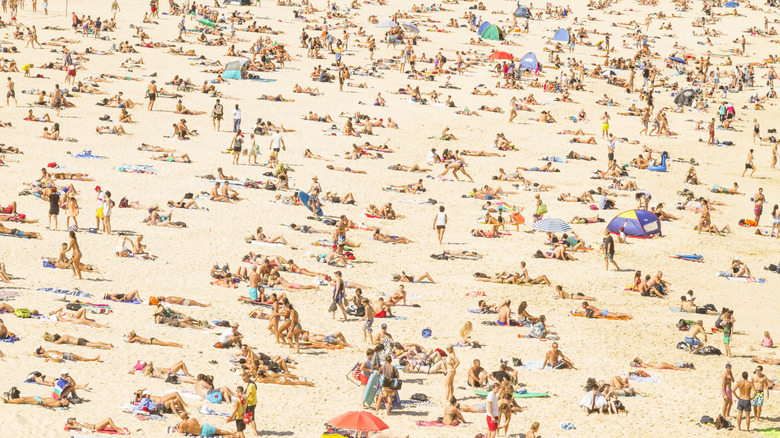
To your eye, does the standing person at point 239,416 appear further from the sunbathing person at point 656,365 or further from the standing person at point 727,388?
the sunbathing person at point 656,365

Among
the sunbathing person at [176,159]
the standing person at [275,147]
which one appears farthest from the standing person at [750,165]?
the sunbathing person at [176,159]

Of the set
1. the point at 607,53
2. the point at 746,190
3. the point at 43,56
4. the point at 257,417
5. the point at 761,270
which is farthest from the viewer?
the point at 607,53

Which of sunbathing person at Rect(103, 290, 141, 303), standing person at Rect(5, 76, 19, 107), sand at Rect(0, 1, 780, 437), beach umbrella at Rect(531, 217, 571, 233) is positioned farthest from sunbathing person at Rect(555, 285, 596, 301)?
standing person at Rect(5, 76, 19, 107)

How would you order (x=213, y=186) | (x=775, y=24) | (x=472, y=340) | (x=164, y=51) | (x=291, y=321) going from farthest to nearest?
(x=775, y=24), (x=164, y=51), (x=213, y=186), (x=472, y=340), (x=291, y=321)

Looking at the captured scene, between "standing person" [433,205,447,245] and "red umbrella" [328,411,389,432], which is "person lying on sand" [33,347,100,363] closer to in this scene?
"red umbrella" [328,411,389,432]

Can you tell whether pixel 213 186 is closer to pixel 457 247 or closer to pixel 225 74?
pixel 457 247

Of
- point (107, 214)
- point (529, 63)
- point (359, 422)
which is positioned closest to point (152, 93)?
point (107, 214)

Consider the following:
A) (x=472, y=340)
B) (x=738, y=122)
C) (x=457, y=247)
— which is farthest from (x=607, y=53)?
(x=472, y=340)
